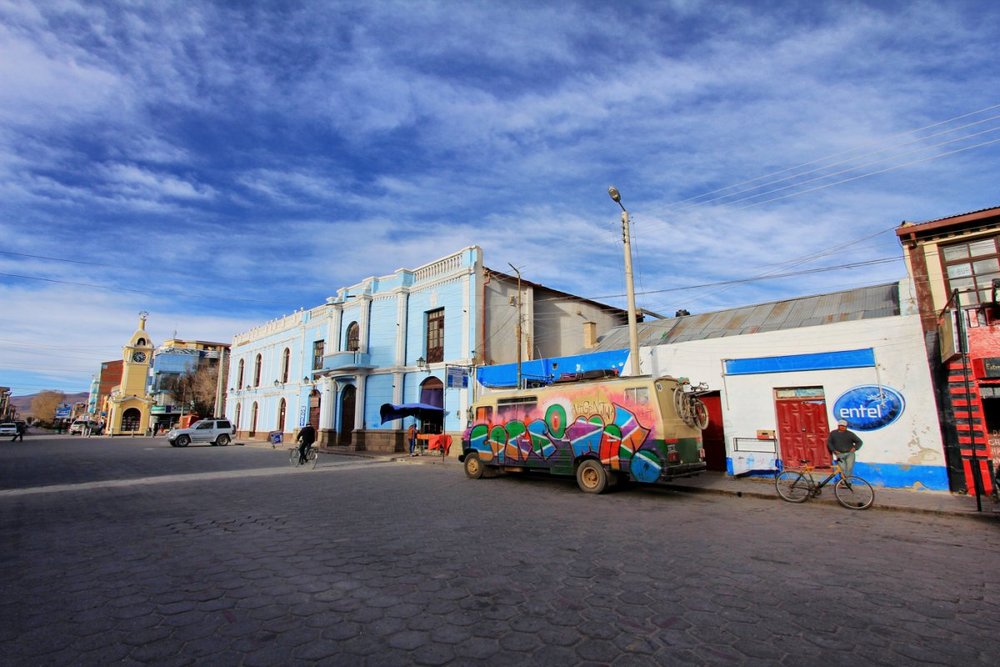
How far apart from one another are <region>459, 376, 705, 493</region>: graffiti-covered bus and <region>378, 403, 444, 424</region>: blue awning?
9.29 m

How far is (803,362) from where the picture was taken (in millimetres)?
13648

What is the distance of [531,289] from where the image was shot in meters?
26.7

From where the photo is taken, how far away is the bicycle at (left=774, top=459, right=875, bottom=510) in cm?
992

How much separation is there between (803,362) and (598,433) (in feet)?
21.0

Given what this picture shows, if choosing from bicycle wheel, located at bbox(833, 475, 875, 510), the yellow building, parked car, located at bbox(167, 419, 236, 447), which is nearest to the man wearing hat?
bicycle wheel, located at bbox(833, 475, 875, 510)

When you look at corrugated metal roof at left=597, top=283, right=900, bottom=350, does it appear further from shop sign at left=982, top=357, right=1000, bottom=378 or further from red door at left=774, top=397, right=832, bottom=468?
shop sign at left=982, top=357, right=1000, bottom=378

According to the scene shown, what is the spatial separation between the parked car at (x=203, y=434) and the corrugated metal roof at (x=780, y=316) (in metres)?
28.7

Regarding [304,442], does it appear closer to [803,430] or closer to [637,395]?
[637,395]

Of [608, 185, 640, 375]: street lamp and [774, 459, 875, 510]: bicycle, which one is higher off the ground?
[608, 185, 640, 375]: street lamp

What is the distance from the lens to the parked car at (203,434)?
3241 centimetres

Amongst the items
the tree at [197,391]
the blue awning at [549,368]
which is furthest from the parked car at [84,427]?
the blue awning at [549,368]

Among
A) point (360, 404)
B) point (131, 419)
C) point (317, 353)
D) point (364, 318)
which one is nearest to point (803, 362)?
point (360, 404)

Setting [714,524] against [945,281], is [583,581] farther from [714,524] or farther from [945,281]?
[945,281]

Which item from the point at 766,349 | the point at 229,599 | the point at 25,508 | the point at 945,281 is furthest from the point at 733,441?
the point at 25,508
